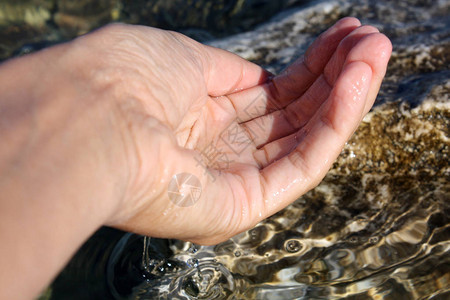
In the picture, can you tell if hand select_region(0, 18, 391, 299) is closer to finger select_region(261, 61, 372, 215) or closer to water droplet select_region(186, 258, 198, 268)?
finger select_region(261, 61, 372, 215)

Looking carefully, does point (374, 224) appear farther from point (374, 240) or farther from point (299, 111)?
point (299, 111)

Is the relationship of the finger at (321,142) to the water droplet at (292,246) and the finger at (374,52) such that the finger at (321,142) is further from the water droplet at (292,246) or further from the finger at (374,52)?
the water droplet at (292,246)

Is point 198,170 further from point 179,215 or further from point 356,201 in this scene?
point 356,201

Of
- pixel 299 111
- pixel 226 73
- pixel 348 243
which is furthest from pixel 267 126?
pixel 348 243

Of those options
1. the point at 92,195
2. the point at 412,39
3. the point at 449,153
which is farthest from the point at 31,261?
the point at 412,39

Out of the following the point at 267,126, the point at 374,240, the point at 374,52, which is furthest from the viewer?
the point at 267,126

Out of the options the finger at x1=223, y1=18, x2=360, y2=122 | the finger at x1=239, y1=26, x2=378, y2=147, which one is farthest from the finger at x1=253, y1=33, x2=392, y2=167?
the finger at x1=223, y1=18, x2=360, y2=122
